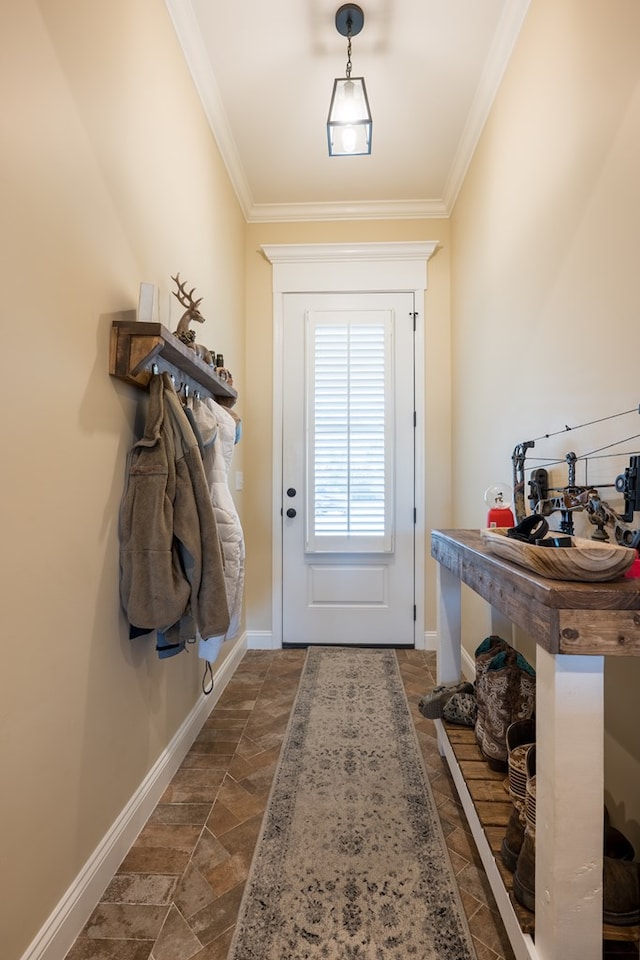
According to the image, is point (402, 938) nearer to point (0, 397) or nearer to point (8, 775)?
point (8, 775)

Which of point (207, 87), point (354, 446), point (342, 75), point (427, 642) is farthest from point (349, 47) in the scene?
point (427, 642)

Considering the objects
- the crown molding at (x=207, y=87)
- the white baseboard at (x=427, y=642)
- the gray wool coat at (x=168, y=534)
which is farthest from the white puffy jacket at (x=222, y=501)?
the white baseboard at (x=427, y=642)

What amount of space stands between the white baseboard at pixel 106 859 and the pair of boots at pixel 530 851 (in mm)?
1040

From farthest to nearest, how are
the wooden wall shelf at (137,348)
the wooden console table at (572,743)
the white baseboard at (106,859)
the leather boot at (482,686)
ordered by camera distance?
the leather boot at (482,686) < the wooden wall shelf at (137,348) < the white baseboard at (106,859) < the wooden console table at (572,743)

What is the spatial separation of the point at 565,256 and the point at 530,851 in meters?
1.66

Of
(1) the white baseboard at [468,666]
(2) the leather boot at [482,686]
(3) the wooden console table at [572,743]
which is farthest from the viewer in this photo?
(1) the white baseboard at [468,666]

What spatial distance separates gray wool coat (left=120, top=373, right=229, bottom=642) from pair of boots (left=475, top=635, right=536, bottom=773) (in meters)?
0.87

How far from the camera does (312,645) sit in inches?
122

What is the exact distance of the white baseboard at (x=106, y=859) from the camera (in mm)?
1025

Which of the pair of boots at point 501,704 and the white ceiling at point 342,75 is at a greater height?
the white ceiling at point 342,75

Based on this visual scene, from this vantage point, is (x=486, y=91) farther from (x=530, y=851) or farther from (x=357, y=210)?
(x=530, y=851)

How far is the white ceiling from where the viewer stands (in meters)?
1.86

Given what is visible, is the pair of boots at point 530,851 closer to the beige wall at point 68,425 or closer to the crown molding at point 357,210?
the beige wall at point 68,425

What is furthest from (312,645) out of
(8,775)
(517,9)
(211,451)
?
(517,9)
